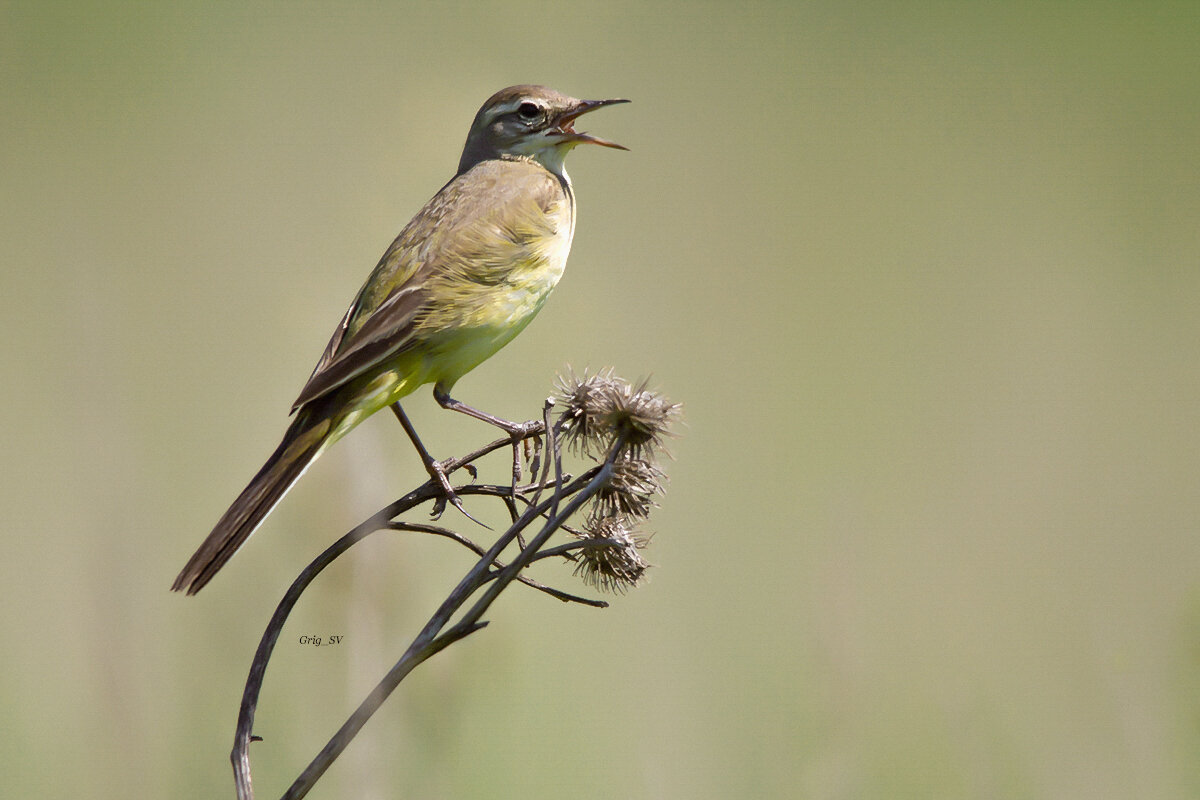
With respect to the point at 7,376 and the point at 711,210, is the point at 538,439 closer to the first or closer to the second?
the point at 7,376

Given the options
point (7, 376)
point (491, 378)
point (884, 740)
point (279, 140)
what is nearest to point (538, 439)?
point (884, 740)

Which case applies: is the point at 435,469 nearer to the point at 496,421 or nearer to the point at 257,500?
the point at 496,421

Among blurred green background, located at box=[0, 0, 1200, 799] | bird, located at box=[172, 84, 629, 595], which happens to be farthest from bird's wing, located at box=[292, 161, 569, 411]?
blurred green background, located at box=[0, 0, 1200, 799]

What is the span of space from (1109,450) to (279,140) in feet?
21.8

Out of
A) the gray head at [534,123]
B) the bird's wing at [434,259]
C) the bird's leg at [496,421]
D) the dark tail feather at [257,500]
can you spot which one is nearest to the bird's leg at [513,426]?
the bird's leg at [496,421]

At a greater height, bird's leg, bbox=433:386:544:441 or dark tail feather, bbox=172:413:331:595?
bird's leg, bbox=433:386:544:441

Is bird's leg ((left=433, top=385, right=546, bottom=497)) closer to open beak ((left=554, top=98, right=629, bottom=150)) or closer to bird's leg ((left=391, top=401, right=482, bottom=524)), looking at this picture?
bird's leg ((left=391, top=401, right=482, bottom=524))

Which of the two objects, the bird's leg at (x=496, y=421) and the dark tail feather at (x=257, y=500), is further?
the bird's leg at (x=496, y=421)

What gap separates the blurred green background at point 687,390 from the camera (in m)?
3.02

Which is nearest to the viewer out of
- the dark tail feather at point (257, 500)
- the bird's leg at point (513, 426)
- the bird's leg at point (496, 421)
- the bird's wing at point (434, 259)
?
the dark tail feather at point (257, 500)

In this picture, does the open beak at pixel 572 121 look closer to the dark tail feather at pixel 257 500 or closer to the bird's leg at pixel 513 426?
the bird's leg at pixel 513 426

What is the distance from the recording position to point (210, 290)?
827cm

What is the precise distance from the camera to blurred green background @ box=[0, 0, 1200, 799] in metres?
3.02

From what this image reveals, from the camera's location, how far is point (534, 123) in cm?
421
